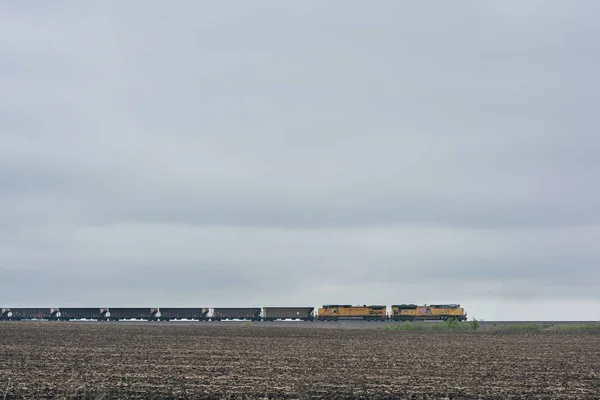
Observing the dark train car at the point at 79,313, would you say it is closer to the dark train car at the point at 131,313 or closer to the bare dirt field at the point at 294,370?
the dark train car at the point at 131,313

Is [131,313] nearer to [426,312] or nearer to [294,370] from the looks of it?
[426,312]

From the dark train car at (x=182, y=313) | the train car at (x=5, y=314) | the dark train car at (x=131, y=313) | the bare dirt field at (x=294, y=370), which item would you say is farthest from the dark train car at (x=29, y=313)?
the bare dirt field at (x=294, y=370)

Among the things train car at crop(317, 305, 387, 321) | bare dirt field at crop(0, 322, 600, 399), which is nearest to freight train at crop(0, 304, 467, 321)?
train car at crop(317, 305, 387, 321)

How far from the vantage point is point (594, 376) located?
27875 millimetres

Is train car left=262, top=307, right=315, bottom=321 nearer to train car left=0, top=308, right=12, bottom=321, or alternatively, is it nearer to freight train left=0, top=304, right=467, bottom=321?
→ freight train left=0, top=304, right=467, bottom=321

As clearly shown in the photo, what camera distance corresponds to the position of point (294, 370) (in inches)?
1155

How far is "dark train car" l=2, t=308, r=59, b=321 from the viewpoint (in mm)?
112250

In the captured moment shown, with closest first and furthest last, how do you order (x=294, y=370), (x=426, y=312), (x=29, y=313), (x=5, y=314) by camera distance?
(x=294, y=370), (x=426, y=312), (x=29, y=313), (x=5, y=314)

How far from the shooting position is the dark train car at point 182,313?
107 m

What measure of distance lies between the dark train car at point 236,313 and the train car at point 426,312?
20.9m

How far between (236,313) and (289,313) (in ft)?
27.1

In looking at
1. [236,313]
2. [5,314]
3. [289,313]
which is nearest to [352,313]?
[289,313]

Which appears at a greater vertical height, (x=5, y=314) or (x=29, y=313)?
(x=29, y=313)

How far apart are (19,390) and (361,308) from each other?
8588 centimetres
